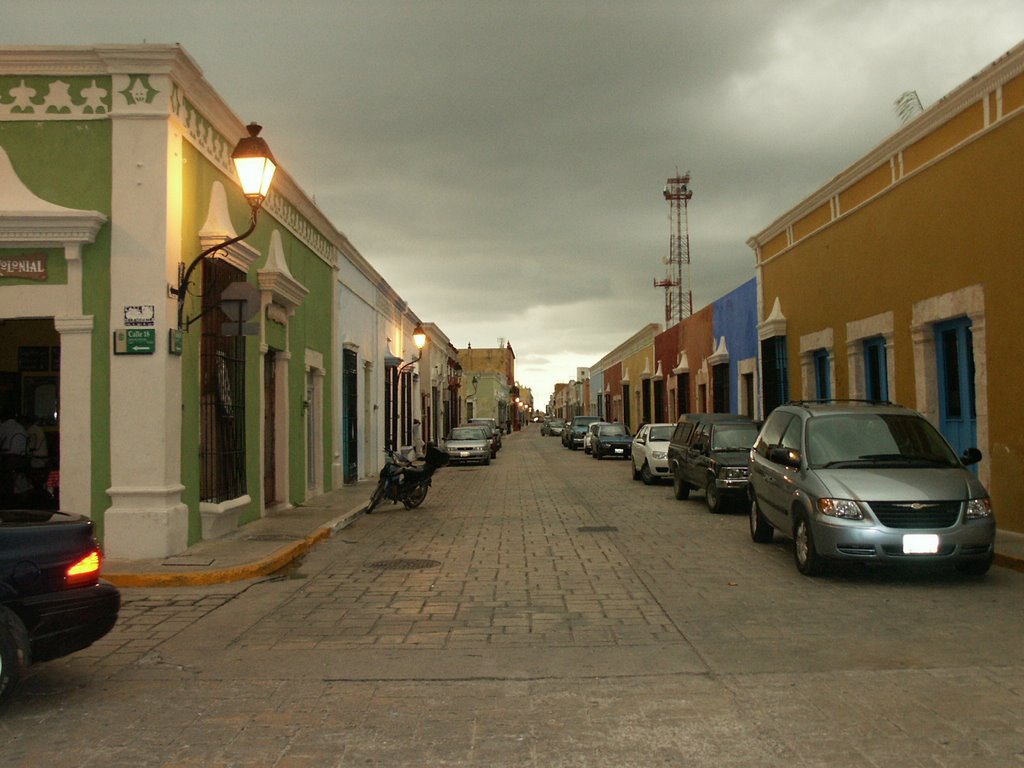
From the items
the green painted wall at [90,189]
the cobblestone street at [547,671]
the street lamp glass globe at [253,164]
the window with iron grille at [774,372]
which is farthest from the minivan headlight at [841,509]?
the window with iron grille at [774,372]

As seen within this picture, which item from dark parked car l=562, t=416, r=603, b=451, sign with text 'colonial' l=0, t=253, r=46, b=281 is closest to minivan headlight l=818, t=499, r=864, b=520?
sign with text 'colonial' l=0, t=253, r=46, b=281

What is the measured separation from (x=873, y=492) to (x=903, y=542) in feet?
1.74

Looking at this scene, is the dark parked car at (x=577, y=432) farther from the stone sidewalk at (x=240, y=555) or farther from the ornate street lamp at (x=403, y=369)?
the stone sidewalk at (x=240, y=555)

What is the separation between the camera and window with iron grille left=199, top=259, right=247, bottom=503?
448 inches

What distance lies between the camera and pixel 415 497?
16.6 metres

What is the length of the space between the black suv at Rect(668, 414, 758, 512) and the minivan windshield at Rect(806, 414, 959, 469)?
15.2 feet

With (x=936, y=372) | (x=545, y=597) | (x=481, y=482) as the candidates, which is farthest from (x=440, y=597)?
(x=481, y=482)

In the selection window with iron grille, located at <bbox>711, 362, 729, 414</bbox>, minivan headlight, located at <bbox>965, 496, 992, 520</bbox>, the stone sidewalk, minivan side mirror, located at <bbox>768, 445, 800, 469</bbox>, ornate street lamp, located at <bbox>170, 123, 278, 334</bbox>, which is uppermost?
ornate street lamp, located at <bbox>170, 123, 278, 334</bbox>

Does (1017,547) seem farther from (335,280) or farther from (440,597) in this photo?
(335,280)

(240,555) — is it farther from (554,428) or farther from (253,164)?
(554,428)

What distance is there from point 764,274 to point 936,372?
9277mm

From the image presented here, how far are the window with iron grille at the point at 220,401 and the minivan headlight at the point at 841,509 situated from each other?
273 inches

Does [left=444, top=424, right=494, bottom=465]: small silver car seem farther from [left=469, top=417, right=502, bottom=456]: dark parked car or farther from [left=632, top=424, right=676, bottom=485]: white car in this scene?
[left=632, top=424, right=676, bottom=485]: white car

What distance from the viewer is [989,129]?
37.6ft
